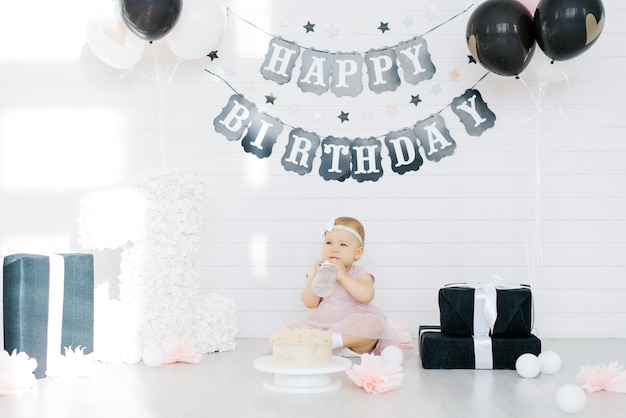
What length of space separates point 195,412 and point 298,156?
6.30 feet

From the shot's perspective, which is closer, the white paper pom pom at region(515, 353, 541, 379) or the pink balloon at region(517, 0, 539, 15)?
the white paper pom pom at region(515, 353, 541, 379)

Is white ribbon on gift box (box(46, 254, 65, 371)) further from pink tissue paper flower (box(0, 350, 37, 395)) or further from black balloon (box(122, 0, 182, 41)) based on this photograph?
black balloon (box(122, 0, 182, 41))

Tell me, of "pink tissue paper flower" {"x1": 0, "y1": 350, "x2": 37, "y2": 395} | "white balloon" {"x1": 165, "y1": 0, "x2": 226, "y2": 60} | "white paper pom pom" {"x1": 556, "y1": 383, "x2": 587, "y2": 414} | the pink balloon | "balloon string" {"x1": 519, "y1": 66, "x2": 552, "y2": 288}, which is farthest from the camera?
"balloon string" {"x1": 519, "y1": 66, "x2": 552, "y2": 288}

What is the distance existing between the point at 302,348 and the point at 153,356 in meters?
0.81

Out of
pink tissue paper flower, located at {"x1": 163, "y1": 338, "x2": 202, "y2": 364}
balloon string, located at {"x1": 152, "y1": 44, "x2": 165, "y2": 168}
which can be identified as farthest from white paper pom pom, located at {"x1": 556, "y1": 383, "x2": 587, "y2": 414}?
balloon string, located at {"x1": 152, "y1": 44, "x2": 165, "y2": 168}

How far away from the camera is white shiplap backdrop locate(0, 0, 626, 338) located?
432 cm

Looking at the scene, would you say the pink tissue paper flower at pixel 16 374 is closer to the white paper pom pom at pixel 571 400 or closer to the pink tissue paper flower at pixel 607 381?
the white paper pom pom at pixel 571 400

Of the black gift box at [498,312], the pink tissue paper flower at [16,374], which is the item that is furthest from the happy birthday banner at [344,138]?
the pink tissue paper flower at [16,374]

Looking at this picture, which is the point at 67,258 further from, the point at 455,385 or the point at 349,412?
the point at 455,385

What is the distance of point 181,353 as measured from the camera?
3.53 metres

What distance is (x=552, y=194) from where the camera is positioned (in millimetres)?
4324

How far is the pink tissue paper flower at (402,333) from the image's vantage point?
3861mm

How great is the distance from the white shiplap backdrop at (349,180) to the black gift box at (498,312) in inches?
31.4

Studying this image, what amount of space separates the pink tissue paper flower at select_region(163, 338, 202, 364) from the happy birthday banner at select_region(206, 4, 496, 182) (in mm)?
1187
